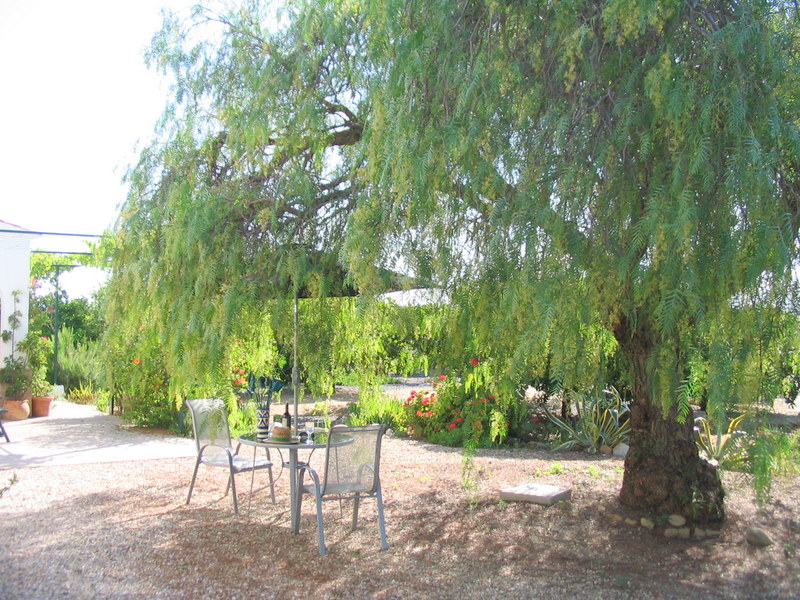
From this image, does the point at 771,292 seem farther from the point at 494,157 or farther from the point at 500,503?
the point at 500,503

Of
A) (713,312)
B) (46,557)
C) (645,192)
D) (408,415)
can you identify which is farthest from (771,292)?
(408,415)

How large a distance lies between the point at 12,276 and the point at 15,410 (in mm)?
2444

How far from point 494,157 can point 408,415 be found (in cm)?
776

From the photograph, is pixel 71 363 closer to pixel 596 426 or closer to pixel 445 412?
pixel 445 412

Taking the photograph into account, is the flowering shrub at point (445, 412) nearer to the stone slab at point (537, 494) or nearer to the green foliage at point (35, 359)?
the stone slab at point (537, 494)

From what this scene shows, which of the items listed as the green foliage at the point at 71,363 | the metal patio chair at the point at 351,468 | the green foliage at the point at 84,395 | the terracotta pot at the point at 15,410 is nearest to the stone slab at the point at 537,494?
the metal patio chair at the point at 351,468

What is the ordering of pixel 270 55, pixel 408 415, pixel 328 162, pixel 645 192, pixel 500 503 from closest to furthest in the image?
pixel 645 192 → pixel 270 55 → pixel 328 162 → pixel 500 503 → pixel 408 415

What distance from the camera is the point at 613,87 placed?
3.74 m

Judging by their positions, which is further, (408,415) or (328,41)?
(408,415)

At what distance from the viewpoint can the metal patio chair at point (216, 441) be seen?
239 inches

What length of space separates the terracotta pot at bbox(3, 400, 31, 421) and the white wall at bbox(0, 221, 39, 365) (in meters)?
1.10

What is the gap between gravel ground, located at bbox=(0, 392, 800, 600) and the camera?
430 centimetres

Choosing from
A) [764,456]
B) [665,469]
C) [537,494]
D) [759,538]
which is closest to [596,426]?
[537,494]

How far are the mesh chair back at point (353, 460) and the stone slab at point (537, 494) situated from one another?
157cm
